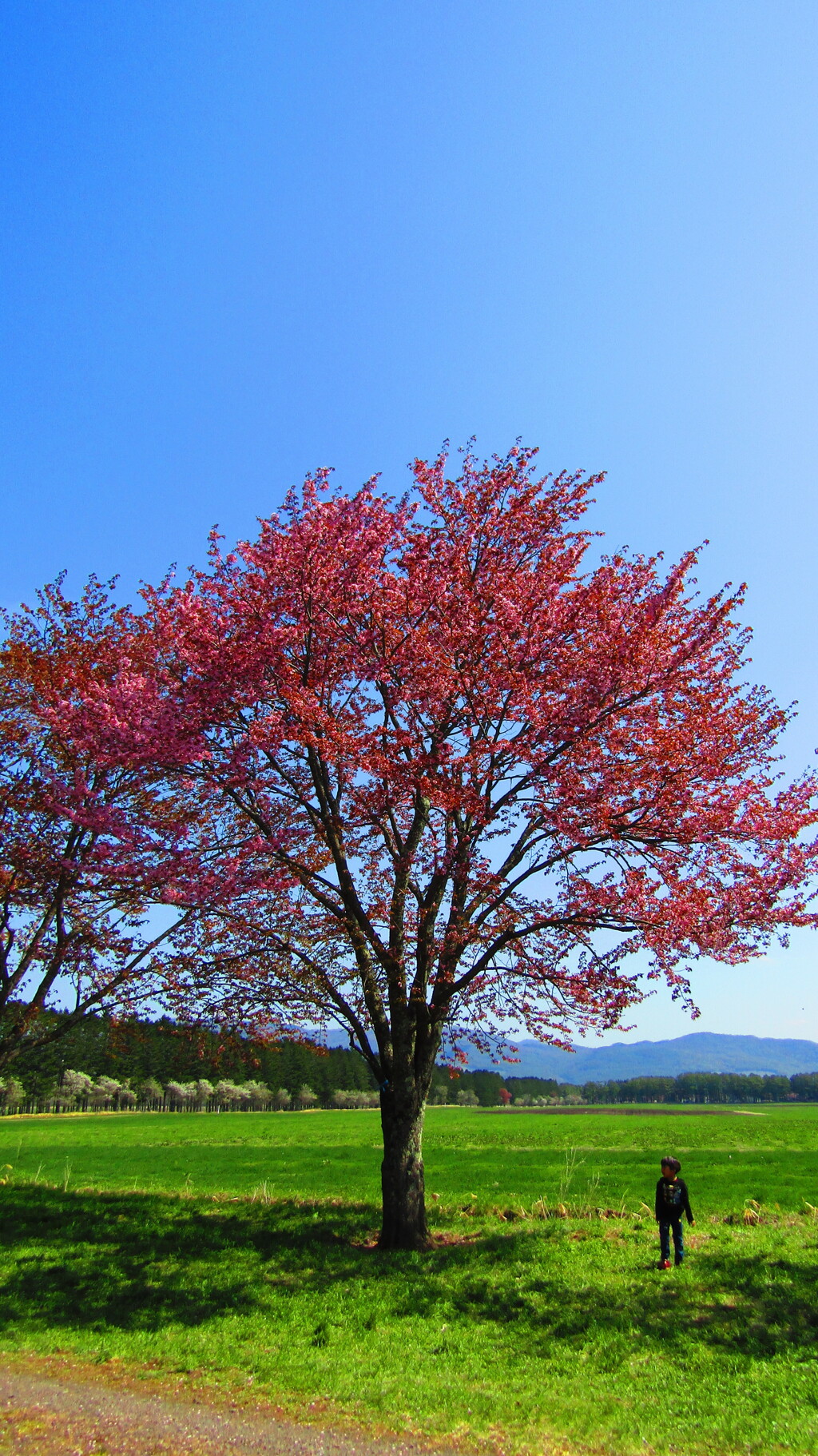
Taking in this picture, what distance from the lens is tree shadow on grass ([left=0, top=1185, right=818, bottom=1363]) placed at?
10.2 metres

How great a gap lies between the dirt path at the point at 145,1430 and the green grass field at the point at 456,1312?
655mm

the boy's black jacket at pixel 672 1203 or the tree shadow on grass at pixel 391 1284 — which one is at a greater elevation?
the boy's black jacket at pixel 672 1203

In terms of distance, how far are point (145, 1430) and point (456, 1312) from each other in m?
5.20

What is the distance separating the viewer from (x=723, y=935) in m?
14.6

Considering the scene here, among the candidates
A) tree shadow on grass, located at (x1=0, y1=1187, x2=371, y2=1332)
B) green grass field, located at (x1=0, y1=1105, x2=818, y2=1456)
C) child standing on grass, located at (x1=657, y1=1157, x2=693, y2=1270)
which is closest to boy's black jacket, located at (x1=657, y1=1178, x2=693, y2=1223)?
child standing on grass, located at (x1=657, y1=1157, x2=693, y2=1270)

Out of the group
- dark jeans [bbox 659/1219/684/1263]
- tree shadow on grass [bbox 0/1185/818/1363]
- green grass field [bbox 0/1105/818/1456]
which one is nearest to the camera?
green grass field [bbox 0/1105/818/1456]

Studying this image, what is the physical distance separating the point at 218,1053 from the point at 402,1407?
31.8 feet

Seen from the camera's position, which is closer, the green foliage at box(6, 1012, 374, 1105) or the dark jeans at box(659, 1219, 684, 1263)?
the dark jeans at box(659, 1219, 684, 1263)

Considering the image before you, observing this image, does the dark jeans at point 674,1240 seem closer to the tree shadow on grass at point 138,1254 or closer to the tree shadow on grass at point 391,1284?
the tree shadow on grass at point 391,1284

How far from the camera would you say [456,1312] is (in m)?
11.3

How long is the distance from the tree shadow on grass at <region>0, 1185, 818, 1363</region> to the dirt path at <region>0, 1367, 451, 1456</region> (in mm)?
2675

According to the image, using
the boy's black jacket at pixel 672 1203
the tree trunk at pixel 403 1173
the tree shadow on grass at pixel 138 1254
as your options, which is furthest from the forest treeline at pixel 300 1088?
the boy's black jacket at pixel 672 1203

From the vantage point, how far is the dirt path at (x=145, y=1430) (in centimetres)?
719

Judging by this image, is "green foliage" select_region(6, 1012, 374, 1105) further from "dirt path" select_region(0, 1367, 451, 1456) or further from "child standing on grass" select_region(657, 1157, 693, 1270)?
"child standing on grass" select_region(657, 1157, 693, 1270)
